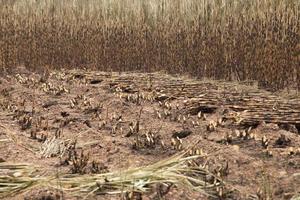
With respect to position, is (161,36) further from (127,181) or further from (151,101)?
(127,181)

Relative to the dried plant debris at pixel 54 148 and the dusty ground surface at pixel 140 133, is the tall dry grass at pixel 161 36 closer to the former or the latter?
the dusty ground surface at pixel 140 133

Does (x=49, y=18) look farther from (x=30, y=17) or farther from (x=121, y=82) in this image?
(x=121, y=82)

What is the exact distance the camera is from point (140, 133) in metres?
4.13

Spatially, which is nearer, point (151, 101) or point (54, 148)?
point (54, 148)

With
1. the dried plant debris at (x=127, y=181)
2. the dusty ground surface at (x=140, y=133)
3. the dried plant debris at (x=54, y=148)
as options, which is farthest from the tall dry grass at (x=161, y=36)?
the dried plant debris at (x=127, y=181)

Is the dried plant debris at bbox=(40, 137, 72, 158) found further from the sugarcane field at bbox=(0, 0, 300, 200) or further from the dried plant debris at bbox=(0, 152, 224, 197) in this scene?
the dried plant debris at bbox=(0, 152, 224, 197)

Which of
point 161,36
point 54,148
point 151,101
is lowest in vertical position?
point 54,148

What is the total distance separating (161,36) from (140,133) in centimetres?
463

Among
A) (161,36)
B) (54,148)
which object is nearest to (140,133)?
(54,148)

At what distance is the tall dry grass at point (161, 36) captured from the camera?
6.71 meters

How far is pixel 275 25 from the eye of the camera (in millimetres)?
6711

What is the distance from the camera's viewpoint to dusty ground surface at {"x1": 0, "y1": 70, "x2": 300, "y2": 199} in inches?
113

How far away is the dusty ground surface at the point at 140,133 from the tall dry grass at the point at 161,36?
44.8 inches

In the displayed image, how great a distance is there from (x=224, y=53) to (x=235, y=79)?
424 millimetres
